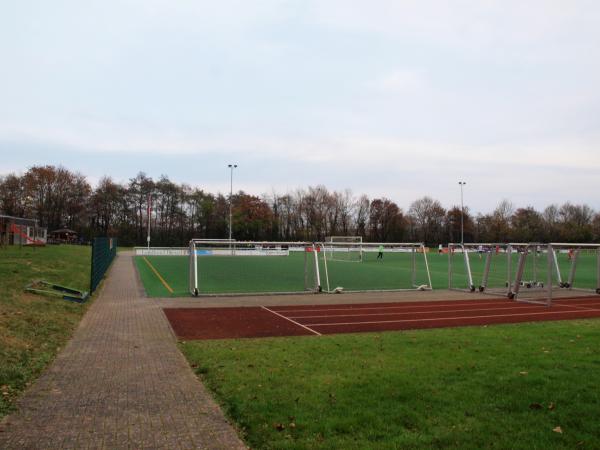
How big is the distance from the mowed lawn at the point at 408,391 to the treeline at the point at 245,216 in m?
80.0

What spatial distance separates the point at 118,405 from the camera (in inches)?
211

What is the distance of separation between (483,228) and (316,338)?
→ 342 feet

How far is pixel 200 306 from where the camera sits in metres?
15.0

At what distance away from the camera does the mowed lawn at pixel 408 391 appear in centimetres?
442

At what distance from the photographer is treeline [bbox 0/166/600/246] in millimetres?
83688

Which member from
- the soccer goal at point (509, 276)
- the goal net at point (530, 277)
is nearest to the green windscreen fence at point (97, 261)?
the soccer goal at point (509, 276)

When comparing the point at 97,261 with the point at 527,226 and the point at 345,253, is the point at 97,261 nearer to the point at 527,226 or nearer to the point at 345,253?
the point at 345,253

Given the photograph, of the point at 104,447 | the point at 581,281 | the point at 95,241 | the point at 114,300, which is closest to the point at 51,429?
the point at 104,447

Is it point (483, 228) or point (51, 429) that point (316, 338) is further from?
point (483, 228)

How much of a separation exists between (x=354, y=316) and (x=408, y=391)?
7.53 metres

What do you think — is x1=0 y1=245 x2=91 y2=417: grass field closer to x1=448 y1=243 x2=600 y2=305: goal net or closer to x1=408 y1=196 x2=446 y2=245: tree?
x1=448 y1=243 x2=600 y2=305: goal net

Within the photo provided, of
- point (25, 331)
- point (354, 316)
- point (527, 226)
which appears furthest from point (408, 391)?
point (527, 226)

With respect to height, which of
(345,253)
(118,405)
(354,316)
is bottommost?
(354,316)

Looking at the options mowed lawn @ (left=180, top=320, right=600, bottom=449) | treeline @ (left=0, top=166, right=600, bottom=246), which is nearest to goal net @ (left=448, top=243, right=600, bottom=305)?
mowed lawn @ (left=180, top=320, right=600, bottom=449)
